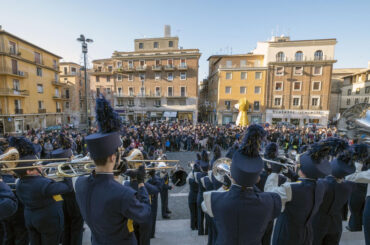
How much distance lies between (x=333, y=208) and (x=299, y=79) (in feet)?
100

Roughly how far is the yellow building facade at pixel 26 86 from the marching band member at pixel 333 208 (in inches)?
1206

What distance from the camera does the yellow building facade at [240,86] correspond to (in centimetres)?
2838

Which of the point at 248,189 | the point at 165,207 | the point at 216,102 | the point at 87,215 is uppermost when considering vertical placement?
the point at 216,102

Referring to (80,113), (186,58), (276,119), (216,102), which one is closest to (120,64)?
(186,58)

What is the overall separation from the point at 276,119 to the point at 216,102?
10.1 m

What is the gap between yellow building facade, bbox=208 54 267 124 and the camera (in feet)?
93.1

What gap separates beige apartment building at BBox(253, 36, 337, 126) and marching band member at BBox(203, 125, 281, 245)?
29.5m

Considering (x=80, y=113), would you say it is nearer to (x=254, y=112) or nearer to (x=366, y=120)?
(x=254, y=112)

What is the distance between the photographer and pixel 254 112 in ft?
94.5

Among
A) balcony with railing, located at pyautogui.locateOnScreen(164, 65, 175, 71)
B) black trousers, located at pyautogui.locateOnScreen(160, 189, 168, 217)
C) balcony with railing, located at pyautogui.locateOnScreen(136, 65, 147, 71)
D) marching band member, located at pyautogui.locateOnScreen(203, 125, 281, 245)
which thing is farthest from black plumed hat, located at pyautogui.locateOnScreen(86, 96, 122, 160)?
balcony with railing, located at pyautogui.locateOnScreen(136, 65, 147, 71)

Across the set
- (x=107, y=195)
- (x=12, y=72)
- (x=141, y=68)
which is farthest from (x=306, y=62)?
(x=12, y=72)

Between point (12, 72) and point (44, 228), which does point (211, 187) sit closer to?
point (44, 228)

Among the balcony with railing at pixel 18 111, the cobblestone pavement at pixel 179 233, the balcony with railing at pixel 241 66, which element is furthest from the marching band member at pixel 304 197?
the balcony with railing at pixel 18 111

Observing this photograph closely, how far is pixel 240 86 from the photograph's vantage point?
28.8 meters
